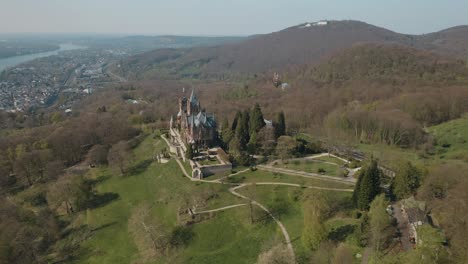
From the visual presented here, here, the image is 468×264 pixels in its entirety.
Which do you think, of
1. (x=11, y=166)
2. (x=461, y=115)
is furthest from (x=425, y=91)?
(x=11, y=166)

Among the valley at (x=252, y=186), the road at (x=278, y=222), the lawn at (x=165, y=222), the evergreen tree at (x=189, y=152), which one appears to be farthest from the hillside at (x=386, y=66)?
the lawn at (x=165, y=222)

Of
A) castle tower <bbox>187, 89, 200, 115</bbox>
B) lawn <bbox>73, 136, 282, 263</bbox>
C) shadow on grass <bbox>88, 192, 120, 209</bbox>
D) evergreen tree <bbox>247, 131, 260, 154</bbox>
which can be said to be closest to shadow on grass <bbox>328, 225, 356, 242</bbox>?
lawn <bbox>73, 136, 282, 263</bbox>

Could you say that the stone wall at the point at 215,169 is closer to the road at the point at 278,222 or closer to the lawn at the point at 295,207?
the road at the point at 278,222

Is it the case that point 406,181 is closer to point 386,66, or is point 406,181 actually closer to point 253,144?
point 253,144

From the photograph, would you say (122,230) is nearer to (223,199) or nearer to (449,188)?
Result: (223,199)

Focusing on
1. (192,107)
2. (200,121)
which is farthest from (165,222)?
(192,107)

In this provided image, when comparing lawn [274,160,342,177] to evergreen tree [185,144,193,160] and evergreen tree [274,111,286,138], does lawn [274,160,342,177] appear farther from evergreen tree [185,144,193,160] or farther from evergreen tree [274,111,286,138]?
evergreen tree [185,144,193,160]
